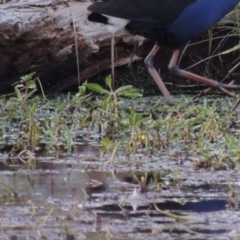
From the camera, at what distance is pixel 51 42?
5.32 metres

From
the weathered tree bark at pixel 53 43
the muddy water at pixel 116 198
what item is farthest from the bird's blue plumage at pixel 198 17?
the muddy water at pixel 116 198

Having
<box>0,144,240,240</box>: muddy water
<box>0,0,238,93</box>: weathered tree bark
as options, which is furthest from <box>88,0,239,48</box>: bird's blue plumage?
<box>0,144,240,240</box>: muddy water

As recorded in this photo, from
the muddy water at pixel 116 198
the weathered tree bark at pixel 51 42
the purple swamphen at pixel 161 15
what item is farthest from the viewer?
the weathered tree bark at pixel 51 42

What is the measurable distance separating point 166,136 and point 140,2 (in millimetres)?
1074

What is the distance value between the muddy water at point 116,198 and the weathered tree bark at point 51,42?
1.45m

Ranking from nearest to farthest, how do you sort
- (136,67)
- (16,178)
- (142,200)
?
(142,200), (16,178), (136,67)

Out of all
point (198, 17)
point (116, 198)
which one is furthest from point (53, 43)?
point (116, 198)

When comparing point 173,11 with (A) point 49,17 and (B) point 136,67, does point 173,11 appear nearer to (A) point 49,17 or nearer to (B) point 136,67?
(A) point 49,17

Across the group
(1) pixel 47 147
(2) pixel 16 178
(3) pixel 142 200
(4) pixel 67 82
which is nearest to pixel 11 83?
(4) pixel 67 82

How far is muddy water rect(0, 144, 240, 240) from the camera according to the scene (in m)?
2.52

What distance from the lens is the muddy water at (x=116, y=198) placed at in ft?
8.27

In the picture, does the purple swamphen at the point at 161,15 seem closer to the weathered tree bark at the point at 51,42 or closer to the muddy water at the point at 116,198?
the weathered tree bark at the point at 51,42

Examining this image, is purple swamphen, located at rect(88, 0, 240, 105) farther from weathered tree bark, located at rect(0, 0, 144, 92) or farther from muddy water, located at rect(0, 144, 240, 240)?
muddy water, located at rect(0, 144, 240, 240)

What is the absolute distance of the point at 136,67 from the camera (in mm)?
6250
